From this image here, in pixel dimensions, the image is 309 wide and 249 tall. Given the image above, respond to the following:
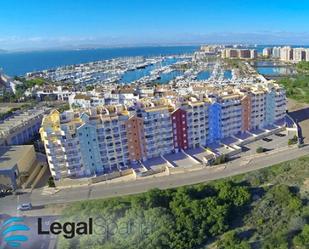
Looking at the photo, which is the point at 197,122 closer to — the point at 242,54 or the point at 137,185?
the point at 137,185

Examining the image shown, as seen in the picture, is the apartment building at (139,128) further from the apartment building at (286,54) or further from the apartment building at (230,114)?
the apartment building at (286,54)

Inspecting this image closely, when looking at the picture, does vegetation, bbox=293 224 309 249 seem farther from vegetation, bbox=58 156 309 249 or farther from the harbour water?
the harbour water

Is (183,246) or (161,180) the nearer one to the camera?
(183,246)

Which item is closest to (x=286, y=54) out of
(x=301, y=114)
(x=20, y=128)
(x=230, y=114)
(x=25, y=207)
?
(x=301, y=114)

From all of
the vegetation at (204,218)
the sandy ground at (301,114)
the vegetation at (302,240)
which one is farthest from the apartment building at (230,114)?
the vegetation at (302,240)

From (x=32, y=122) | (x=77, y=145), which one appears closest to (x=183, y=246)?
(x=77, y=145)

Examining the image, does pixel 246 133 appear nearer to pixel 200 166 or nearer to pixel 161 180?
pixel 200 166
